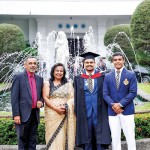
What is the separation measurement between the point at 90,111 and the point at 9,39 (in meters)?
13.8

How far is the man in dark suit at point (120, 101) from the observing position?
4.43 m

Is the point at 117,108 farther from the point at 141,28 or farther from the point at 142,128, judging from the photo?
the point at 141,28

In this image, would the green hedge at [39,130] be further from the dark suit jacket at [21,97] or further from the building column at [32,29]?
the building column at [32,29]

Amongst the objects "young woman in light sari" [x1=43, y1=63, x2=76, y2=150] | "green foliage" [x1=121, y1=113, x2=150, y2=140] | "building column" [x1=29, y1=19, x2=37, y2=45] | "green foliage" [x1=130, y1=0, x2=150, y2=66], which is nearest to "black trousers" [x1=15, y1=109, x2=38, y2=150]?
"young woman in light sari" [x1=43, y1=63, x2=76, y2=150]

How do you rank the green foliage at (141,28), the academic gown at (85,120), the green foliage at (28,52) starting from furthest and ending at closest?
the green foliage at (28,52) < the green foliage at (141,28) < the academic gown at (85,120)

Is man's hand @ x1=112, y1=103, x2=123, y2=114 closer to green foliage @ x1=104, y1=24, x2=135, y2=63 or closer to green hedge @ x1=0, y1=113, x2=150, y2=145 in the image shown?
green hedge @ x1=0, y1=113, x2=150, y2=145

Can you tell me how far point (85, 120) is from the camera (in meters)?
4.51

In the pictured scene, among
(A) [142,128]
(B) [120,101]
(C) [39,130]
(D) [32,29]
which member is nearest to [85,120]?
(B) [120,101]

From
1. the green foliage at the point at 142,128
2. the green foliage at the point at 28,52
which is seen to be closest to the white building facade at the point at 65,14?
the green foliage at the point at 28,52

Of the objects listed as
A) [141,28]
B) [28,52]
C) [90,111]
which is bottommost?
[90,111]

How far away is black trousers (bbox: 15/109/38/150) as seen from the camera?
15.1 ft

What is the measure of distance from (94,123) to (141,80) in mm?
12715

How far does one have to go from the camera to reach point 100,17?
81.4 feet

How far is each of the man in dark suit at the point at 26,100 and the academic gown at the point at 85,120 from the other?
51cm
